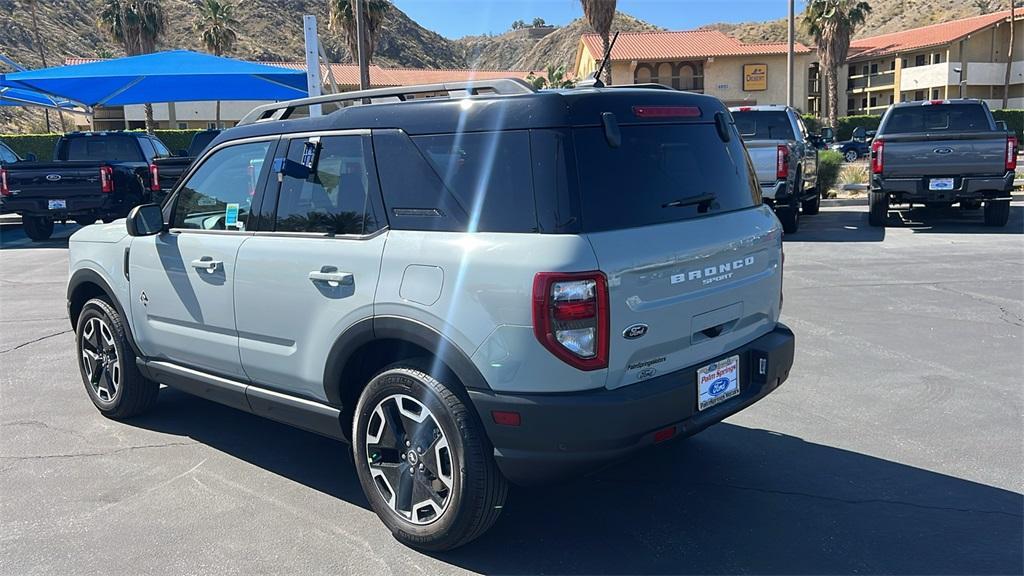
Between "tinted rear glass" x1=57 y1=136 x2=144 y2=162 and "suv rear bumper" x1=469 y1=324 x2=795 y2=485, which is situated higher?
"tinted rear glass" x1=57 y1=136 x2=144 y2=162

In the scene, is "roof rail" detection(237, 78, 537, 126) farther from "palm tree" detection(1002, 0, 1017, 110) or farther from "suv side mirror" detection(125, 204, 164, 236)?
"palm tree" detection(1002, 0, 1017, 110)

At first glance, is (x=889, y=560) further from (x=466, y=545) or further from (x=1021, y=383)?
(x=1021, y=383)

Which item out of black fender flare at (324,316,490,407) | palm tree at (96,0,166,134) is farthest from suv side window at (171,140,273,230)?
palm tree at (96,0,166,134)

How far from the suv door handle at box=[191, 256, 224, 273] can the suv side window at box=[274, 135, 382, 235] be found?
465mm

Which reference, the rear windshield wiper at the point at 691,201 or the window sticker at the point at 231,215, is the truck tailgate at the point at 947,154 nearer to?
the rear windshield wiper at the point at 691,201

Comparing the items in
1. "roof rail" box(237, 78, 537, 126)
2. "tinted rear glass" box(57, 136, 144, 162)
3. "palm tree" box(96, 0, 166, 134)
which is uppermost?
"palm tree" box(96, 0, 166, 134)

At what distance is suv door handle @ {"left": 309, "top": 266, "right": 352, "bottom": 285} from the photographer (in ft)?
12.3

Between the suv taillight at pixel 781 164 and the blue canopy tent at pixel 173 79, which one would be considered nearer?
the suv taillight at pixel 781 164

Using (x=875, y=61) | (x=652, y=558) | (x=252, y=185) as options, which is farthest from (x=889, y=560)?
(x=875, y=61)

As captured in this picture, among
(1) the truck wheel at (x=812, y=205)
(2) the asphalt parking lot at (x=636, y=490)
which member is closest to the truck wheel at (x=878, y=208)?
(1) the truck wheel at (x=812, y=205)

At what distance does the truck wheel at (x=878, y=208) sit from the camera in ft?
44.8

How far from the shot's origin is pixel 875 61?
64.1 metres

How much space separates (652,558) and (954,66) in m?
60.0

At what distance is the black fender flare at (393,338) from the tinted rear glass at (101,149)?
46.8 feet
